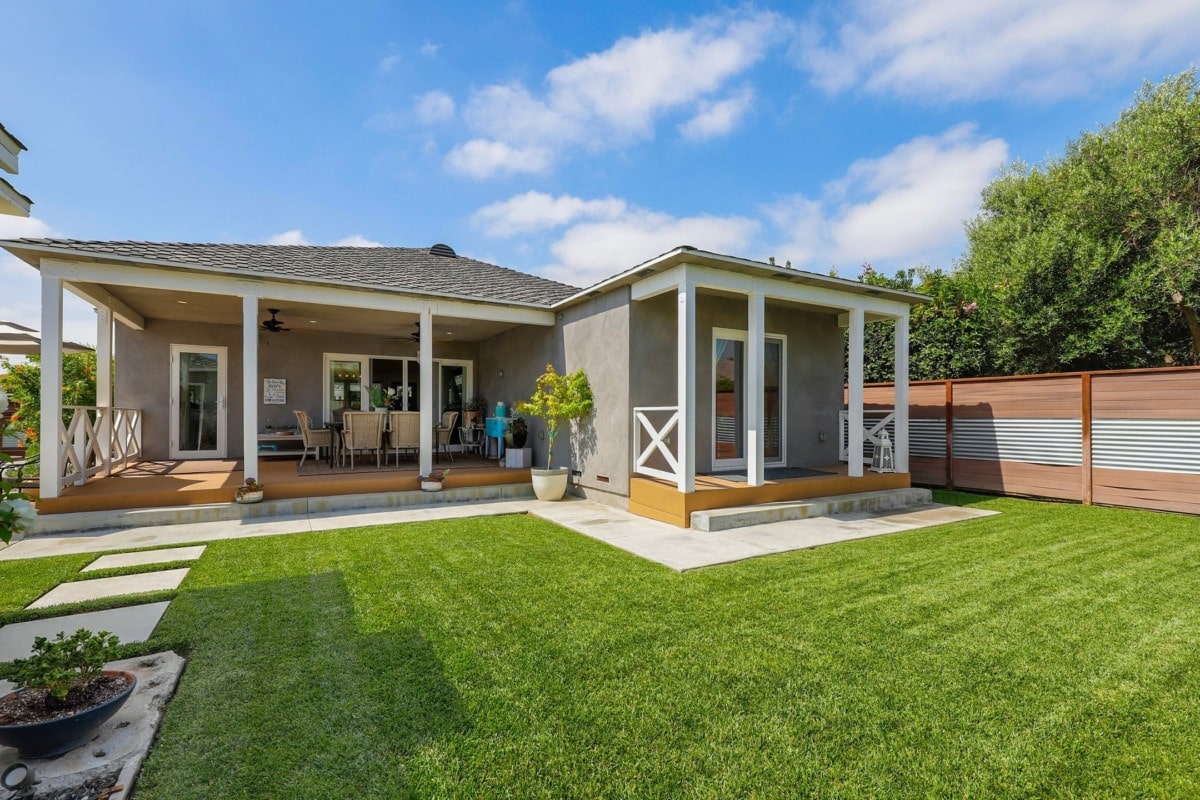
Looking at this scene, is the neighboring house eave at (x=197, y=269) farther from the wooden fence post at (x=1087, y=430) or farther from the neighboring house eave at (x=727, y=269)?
the wooden fence post at (x=1087, y=430)

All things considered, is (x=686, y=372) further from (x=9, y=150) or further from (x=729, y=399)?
(x=9, y=150)

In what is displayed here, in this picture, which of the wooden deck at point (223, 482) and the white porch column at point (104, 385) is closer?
the wooden deck at point (223, 482)

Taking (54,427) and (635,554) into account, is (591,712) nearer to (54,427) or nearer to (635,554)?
(635,554)

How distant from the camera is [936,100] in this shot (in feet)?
39.3

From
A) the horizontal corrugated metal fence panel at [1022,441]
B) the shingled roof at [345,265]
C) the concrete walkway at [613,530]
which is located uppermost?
the shingled roof at [345,265]

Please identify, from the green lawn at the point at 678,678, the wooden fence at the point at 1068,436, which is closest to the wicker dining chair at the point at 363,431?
the green lawn at the point at 678,678

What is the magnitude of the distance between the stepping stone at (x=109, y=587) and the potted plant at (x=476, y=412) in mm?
7028

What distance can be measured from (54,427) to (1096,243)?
1767cm

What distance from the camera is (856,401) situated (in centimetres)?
773

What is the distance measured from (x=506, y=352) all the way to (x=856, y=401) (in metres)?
6.73

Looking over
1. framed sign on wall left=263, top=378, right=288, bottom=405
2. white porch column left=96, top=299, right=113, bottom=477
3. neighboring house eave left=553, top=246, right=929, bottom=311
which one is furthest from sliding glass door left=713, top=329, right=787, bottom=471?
white porch column left=96, top=299, right=113, bottom=477

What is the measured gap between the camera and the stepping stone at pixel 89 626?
3.15 meters

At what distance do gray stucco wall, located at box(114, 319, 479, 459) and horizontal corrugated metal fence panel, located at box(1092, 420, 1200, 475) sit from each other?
1200cm

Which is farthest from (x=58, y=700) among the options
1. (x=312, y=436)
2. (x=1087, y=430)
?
(x=1087, y=430)
